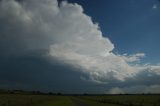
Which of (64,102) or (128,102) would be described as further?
(128,102)

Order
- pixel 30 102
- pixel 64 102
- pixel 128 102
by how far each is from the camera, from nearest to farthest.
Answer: pixel 30 102 → pixel 64 102 → pixel 128 102

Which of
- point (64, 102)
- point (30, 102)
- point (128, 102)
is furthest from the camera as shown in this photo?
point (128, 102)

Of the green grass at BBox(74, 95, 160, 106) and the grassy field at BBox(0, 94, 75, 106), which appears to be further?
the green grass at BBox(74, 95, 160, 106)

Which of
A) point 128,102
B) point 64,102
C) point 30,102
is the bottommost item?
point 30,102

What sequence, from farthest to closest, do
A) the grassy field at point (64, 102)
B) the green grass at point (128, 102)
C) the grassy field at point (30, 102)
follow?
the green grass at point (128, 102)
the grassy field at point (64, 102)
the grassy field at point (30, 102)

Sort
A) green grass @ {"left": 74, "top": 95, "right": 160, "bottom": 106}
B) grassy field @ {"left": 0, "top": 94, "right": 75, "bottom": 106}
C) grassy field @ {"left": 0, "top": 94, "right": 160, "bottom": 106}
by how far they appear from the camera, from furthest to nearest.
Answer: green grass @ {"left": 74, "top": 95, "right": 160, "bottom": 106} < grassy field @ {"left": 0, "top": 94, "right": 160, "bottom": 106} < grassy field @ {"left": 0, "top": 94, "right": 75, "bottom": 106}

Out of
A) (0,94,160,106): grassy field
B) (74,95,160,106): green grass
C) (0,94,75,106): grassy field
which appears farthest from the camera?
(74,95,160,106): green grass

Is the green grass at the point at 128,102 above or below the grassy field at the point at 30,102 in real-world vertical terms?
above

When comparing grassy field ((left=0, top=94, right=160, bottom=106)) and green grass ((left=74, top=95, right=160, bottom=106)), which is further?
green grass ((left=74, top=95, right=160, bottom=106))

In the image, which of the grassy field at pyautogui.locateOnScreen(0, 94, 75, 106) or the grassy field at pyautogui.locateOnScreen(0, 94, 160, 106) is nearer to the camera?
the grassy field at pyautogui.locateOnScreen(0, 94, 75, 106)

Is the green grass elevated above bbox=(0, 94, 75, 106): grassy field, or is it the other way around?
the green grass

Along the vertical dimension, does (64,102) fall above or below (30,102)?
above

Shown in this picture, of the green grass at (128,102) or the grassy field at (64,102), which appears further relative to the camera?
the green grass at (128,102)

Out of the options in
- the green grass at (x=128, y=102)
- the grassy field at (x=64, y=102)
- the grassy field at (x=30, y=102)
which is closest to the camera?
the grassy field at (x=30, y=102)
